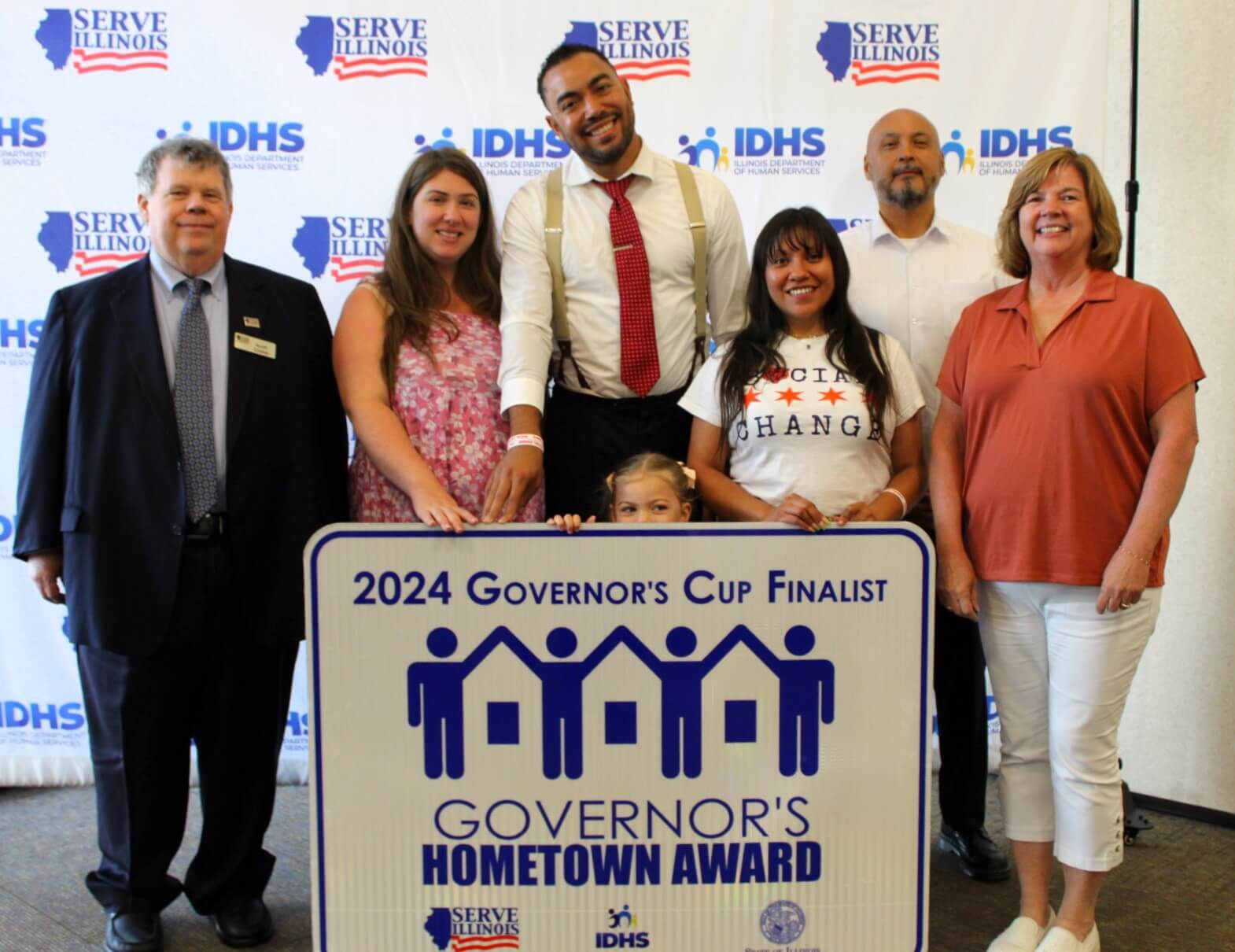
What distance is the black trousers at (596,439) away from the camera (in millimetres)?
2666

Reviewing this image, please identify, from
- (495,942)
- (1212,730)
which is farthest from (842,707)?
A: (1212,730)

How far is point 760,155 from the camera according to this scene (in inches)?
147

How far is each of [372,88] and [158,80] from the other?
719 mm

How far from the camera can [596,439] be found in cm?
266

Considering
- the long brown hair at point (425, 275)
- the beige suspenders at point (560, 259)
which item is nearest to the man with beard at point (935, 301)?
the beige suspenders at point (560, 259)

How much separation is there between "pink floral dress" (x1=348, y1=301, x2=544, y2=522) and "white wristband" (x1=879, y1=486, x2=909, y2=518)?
0.79 meters

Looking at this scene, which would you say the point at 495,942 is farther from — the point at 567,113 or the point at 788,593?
the point at 567,113

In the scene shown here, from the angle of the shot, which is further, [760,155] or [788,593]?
[760,155]

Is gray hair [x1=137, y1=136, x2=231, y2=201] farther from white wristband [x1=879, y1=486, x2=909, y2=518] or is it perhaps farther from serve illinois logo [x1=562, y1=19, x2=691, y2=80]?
white wristband [x1=879, y1=486, x2=909, y2=518]

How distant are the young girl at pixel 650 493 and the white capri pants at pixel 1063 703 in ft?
2.29

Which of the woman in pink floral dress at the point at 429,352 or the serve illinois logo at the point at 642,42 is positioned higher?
the serve illinois logo at the point at 642,42

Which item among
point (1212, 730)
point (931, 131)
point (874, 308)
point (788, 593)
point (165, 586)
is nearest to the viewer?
point (788, 593)

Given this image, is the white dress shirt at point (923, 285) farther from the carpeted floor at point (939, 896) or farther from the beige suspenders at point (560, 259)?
the carpeted floor at point (939, 896)

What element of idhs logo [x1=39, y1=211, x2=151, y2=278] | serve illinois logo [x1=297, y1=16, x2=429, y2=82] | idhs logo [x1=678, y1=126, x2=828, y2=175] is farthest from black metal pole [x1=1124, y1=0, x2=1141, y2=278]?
idhs logo [x1=39, y1=211, x2=151, y2=278]
